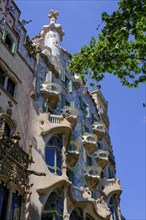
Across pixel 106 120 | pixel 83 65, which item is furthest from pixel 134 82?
pixel 106 120

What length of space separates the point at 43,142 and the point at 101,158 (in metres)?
8.79

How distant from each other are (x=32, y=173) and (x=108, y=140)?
17.5 meters

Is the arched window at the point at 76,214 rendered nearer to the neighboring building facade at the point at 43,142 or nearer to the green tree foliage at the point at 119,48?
the neighboring building facade at the point at 43,142

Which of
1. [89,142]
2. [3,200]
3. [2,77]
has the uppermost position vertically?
[2,77]

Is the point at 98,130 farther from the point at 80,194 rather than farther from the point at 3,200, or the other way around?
the point at 3,200

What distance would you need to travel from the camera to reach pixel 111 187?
2723cm

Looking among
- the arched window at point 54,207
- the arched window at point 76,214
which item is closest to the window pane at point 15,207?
the arched window at point 54,207

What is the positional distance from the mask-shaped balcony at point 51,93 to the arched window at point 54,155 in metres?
3.14

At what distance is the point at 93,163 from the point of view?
2667cm

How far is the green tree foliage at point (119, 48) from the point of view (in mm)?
14812

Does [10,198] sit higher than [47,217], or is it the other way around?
[10,198]

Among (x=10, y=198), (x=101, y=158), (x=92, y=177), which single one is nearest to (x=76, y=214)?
(x=92, y=177)

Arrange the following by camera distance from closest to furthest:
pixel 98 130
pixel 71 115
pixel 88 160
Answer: pixel 71 115 → pixel 88 160 → pixel 98 130

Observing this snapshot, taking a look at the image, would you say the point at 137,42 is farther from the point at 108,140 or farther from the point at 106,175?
the point at 108,140
